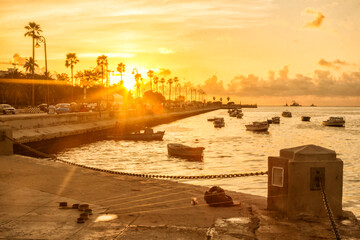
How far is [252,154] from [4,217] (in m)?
40.2

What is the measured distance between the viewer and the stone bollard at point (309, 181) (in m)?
8.91

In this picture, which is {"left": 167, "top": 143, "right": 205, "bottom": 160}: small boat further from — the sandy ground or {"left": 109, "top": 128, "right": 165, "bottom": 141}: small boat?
the sandy ground

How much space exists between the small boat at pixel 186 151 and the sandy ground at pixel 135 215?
25.8m

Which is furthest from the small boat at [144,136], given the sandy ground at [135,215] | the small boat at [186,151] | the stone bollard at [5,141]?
the sandy ground at [135,215]

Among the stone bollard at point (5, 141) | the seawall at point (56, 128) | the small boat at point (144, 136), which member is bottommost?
the small boat at point (144, 136)

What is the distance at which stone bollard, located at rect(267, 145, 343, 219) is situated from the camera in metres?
8.91

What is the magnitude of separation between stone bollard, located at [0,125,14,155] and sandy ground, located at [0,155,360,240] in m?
5.58

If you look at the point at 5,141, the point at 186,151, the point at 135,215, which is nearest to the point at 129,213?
the point at 135,215

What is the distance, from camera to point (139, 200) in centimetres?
1112

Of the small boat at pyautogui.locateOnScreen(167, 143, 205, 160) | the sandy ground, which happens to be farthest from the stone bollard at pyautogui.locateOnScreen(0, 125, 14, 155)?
the small boat at pyautogui.locateOnScreen(167, 143, 205, 160)

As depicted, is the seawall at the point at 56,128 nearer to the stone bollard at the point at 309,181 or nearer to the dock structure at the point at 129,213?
the dock structure at the point at 129,213

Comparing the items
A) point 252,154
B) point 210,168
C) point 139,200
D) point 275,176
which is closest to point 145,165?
point 210,168

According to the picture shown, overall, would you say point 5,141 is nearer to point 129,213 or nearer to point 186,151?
point 129,213

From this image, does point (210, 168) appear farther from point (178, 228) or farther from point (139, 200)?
point (178, 228)
